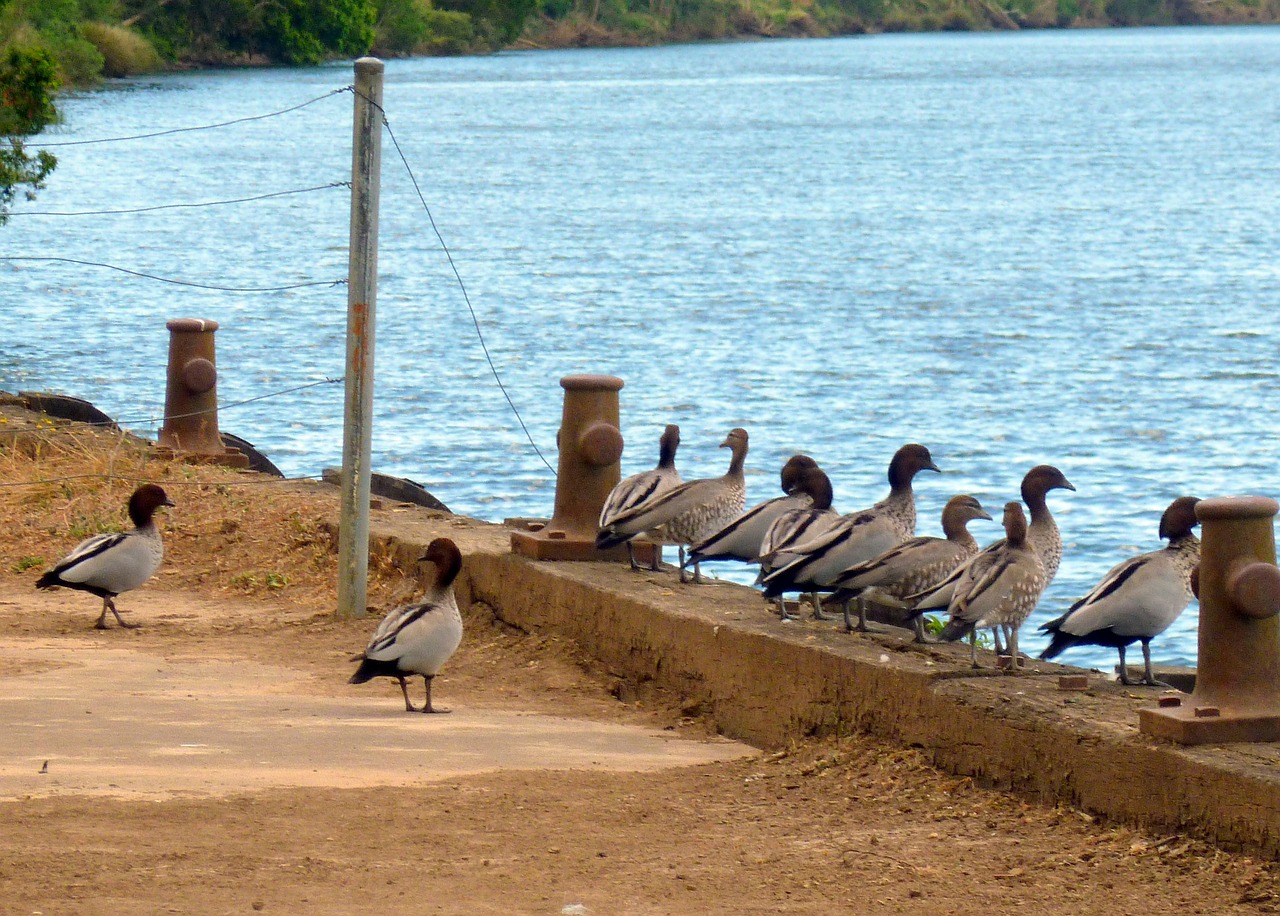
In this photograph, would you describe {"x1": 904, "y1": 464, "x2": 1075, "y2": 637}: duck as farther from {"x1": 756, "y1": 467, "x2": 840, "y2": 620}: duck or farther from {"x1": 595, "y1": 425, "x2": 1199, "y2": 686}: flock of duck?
{"x1": 756, "y1": 467, "x2": 840, "y2": 620}: duck

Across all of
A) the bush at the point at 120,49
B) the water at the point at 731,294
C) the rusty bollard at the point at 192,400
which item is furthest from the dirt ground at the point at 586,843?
the bush at the point at 120,49

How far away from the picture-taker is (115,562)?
32.3ft

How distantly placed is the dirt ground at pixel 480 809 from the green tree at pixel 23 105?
16937mm

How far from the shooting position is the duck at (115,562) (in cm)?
984

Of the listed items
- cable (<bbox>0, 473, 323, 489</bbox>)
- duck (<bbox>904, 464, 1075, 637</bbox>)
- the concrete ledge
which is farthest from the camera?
cable (<bbox>0, 473, 323, 489</bbox>)

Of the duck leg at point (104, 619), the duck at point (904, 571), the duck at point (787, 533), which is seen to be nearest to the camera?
the duck at point (904, 571)

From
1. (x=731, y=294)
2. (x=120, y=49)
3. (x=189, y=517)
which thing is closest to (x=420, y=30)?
(x=120, y=49)

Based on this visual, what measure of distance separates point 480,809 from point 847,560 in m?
2.12

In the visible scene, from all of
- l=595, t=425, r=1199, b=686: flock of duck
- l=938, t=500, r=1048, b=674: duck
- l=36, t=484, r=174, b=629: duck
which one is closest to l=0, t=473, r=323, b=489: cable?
l=36, t=484, r=174, b=629: duck

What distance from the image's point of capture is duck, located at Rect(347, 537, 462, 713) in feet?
26.2

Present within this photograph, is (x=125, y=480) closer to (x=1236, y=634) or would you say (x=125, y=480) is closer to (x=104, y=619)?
(x=104, y=619)

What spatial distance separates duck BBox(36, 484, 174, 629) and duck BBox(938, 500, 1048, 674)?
446cm

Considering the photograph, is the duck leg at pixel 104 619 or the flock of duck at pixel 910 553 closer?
the flock of duck at pixel 910 553

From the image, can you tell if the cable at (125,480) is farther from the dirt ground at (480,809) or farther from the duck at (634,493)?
the duck at (634,493)
